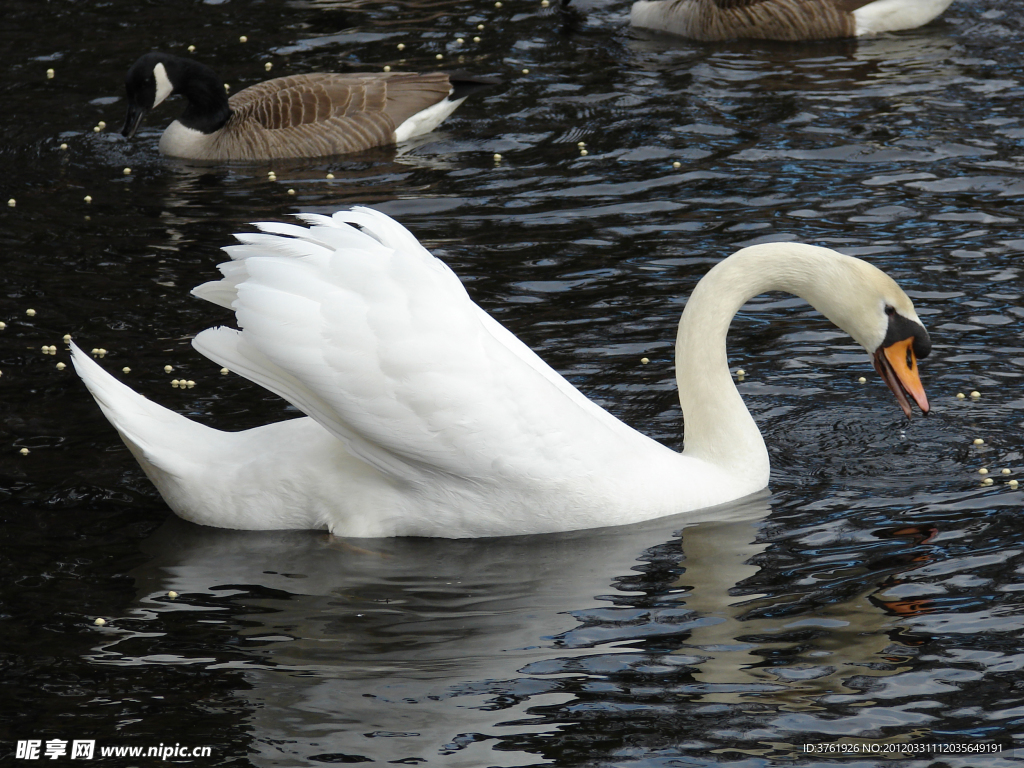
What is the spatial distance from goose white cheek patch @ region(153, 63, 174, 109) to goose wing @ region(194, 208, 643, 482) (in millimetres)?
7189

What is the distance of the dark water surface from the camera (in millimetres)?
4820

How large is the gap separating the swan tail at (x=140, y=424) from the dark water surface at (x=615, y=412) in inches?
15.9

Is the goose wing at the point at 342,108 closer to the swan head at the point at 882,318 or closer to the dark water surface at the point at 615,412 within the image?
the dark water surface at the point at 615,412

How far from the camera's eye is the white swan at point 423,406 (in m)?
5.79

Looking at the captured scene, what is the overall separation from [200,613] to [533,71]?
9392 mm

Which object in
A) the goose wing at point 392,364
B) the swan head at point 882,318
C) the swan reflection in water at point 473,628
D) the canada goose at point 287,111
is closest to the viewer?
the swan reflection in water at point 473,628

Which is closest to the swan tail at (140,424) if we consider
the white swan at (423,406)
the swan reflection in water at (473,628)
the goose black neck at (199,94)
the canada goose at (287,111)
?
the white swan at (423,406)

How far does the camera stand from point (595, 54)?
14.5 metres

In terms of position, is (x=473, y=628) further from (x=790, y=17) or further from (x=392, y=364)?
(x=790, y=17)

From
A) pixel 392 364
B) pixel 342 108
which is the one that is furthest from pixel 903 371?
pixel 342 108

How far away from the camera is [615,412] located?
7.41 metres

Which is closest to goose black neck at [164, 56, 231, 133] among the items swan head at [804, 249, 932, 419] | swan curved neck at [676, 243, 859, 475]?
swan curved neck at [676, 243, 859, 475]

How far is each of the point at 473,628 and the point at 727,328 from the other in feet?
6.55

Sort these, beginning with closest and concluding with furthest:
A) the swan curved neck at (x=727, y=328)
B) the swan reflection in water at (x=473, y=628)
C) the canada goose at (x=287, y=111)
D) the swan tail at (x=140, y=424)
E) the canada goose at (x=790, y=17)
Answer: the swan reflection in water at (x=473, y=628), the swan tail at (x=140, y=424), the swan curved neck at (x=727, y=328), the canada goose at (x=287, y=111), the canada goose at (x=790, y=17)
